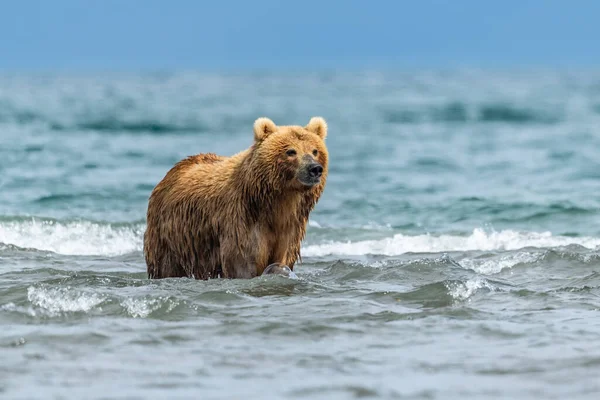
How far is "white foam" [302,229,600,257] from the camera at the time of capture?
12906 millimetres

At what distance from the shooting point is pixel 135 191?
60.3 ft

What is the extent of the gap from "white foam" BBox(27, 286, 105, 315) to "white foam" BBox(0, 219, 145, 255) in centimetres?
458

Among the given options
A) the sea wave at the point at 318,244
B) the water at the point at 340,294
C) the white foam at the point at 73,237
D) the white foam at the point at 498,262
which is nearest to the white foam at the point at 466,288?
the water at the point at 340,294

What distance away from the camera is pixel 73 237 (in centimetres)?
1361

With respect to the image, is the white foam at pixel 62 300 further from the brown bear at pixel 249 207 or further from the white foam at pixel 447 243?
the white foam at pixel 447 243

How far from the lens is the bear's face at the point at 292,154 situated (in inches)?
346

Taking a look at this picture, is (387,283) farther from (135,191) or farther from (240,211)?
(135,191)

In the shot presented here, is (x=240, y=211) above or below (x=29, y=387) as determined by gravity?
above

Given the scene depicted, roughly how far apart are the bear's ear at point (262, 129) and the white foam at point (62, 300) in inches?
75.6

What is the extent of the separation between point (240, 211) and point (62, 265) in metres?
2.81

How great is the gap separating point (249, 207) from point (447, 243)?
15.8ft

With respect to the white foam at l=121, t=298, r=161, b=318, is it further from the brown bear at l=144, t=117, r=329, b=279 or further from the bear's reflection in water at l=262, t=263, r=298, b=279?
the bear's reflection in water at l=262, t=263, r=298, b=279

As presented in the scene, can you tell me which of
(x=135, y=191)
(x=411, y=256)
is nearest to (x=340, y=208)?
(x=135, y=191)

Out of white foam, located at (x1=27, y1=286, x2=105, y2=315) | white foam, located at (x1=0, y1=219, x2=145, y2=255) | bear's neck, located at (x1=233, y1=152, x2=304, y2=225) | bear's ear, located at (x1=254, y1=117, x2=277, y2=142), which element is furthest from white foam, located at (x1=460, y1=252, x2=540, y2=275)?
white foam, located at (x1=0, y1=219, x2=145, y2=255)
